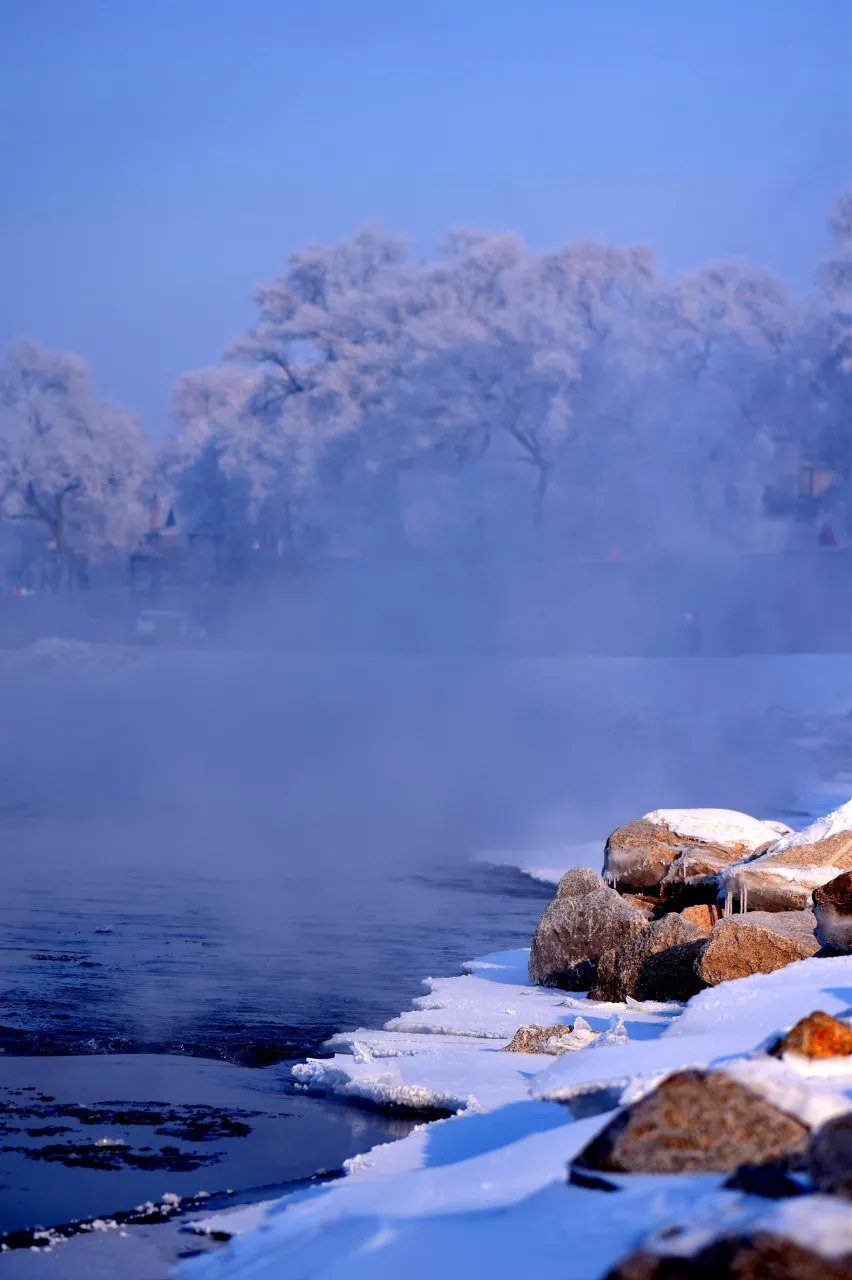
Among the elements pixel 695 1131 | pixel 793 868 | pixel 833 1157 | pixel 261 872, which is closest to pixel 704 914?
pixel 793 868

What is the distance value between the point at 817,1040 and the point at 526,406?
48.5m

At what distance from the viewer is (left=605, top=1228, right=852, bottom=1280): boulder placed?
130 inches

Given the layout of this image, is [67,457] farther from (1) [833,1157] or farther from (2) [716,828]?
(1) [833,1157]

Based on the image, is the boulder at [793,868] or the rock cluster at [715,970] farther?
the boulder at [793,868]

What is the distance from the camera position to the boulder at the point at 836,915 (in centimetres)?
808

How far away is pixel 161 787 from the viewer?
86.3ft

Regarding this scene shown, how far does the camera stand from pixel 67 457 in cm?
7488

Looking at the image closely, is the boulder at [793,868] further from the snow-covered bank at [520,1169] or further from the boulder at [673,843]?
the snow-covered bank at [520,1169]

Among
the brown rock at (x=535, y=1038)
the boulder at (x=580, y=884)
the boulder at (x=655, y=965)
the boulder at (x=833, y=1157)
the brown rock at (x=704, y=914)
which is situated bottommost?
the brown rock at (x=535, y=1038)

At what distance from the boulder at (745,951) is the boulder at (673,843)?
8.48 feet

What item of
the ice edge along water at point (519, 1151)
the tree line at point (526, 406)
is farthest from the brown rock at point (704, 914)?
the tree line at point (526, 406)

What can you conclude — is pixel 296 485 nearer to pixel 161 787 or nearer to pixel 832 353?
pixel 832 353

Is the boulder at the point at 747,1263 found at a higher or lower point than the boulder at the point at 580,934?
higher

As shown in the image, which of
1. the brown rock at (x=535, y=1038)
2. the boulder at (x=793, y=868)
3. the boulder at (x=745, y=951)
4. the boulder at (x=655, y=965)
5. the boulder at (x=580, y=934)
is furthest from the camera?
the boulder at (x=580, y=934)
